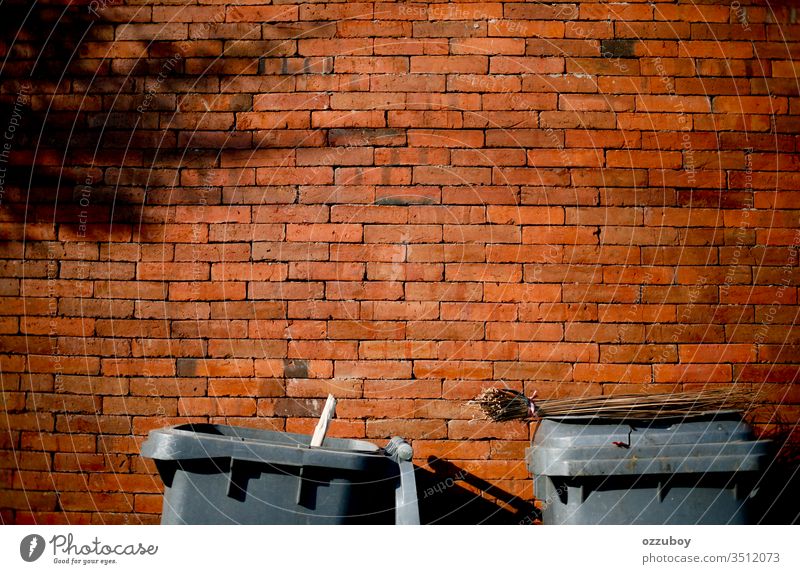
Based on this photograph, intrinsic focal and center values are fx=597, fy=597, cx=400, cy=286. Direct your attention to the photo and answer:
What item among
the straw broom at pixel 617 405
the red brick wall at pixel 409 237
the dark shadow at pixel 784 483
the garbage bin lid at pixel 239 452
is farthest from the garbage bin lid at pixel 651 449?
the garbage bin lid at pixel 239 452

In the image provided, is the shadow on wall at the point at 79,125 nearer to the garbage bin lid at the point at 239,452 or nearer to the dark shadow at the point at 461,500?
the garbage bin lid at the point at 239,452

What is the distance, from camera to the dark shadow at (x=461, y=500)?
307 cm

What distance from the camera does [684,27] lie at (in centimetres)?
317

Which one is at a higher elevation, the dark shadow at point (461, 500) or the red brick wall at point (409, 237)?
the red brick wall at point (409, 237)

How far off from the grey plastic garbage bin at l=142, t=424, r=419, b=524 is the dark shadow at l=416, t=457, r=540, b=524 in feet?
2.20

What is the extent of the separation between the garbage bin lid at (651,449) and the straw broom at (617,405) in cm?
13

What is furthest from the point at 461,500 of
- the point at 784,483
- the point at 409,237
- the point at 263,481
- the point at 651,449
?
the point at 784,483

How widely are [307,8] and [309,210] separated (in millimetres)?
1087

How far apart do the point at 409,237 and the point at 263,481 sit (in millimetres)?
1408

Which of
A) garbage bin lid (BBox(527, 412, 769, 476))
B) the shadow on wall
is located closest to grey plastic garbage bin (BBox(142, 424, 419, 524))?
garbage bin lid (BBox(527, 412, 769, 476))

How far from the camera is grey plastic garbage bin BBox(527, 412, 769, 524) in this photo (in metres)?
2.45

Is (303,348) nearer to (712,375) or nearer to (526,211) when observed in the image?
(526,211)

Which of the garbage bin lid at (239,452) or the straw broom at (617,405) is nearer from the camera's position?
the garbage bin lid at (239,452)
